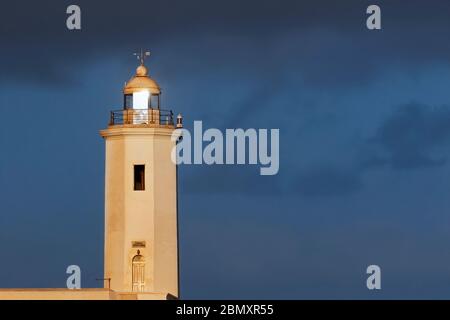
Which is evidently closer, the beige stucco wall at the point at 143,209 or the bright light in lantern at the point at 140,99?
the beige stucco wall at the point at 143,209

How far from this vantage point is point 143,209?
12719cm

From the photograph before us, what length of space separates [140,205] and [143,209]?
0.15m

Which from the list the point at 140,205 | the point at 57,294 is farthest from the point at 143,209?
the point at 57,294

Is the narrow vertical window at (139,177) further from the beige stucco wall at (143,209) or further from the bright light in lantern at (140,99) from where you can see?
the bright light in lantern at (140,99)

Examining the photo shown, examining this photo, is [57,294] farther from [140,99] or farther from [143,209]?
[140,99]

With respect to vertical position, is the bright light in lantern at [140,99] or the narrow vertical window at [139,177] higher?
the bright light in lantern at [140,99]

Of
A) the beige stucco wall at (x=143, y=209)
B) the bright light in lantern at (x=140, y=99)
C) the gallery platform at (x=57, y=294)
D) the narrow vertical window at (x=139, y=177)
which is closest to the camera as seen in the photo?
the gallery platform at (x=57, y=294)

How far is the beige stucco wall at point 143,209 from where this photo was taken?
127 metres

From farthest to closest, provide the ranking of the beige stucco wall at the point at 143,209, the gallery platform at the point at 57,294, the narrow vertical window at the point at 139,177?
the narrow vertical window at the point at 139,177, the beige stucco wall at the point at 143,209, the gallery platform at the point at 57,294
